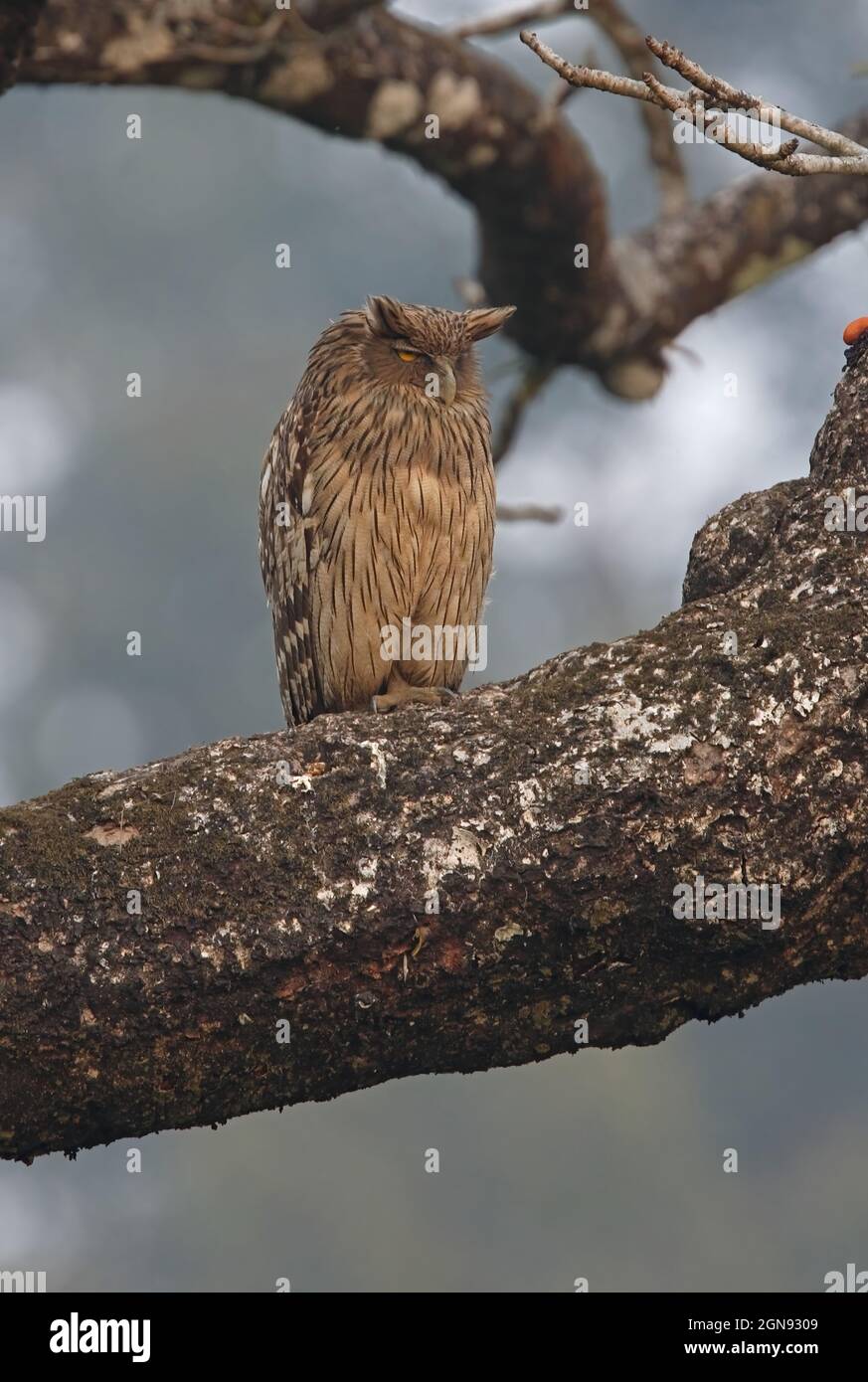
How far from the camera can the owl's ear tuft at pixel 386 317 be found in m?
5.40

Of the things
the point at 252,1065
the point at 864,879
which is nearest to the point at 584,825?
the point at 864,879

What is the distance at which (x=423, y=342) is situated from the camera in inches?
215

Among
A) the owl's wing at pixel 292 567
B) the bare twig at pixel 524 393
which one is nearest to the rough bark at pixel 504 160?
the bare twig at pixel 524 393

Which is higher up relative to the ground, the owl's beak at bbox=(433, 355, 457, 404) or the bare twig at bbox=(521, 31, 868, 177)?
the owl's beak at bbox=(433, 355, 457, 404)

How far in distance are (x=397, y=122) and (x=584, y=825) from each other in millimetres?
3288

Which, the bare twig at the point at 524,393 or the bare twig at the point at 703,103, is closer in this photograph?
the bare twig at the point at 703,103

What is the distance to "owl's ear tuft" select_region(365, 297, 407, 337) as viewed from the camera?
5.40 meters

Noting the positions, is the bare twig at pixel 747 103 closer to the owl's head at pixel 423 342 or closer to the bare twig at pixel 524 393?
the owl's head at pixel 423 342

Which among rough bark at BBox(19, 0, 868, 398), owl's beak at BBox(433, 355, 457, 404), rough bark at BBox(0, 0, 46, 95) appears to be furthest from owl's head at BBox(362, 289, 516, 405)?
rough bark at BBox(0, 0, 46, 95)

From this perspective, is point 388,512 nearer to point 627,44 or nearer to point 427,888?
point 427,888

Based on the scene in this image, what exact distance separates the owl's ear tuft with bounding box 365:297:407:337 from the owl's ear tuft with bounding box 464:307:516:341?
0.25 meters

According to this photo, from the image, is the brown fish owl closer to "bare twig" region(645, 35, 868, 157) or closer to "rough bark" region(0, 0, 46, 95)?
"rough bark" region(0, 0, 46, 95)

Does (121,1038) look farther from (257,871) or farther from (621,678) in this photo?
(621,678)

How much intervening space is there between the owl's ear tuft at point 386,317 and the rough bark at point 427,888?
2100 millimetres
